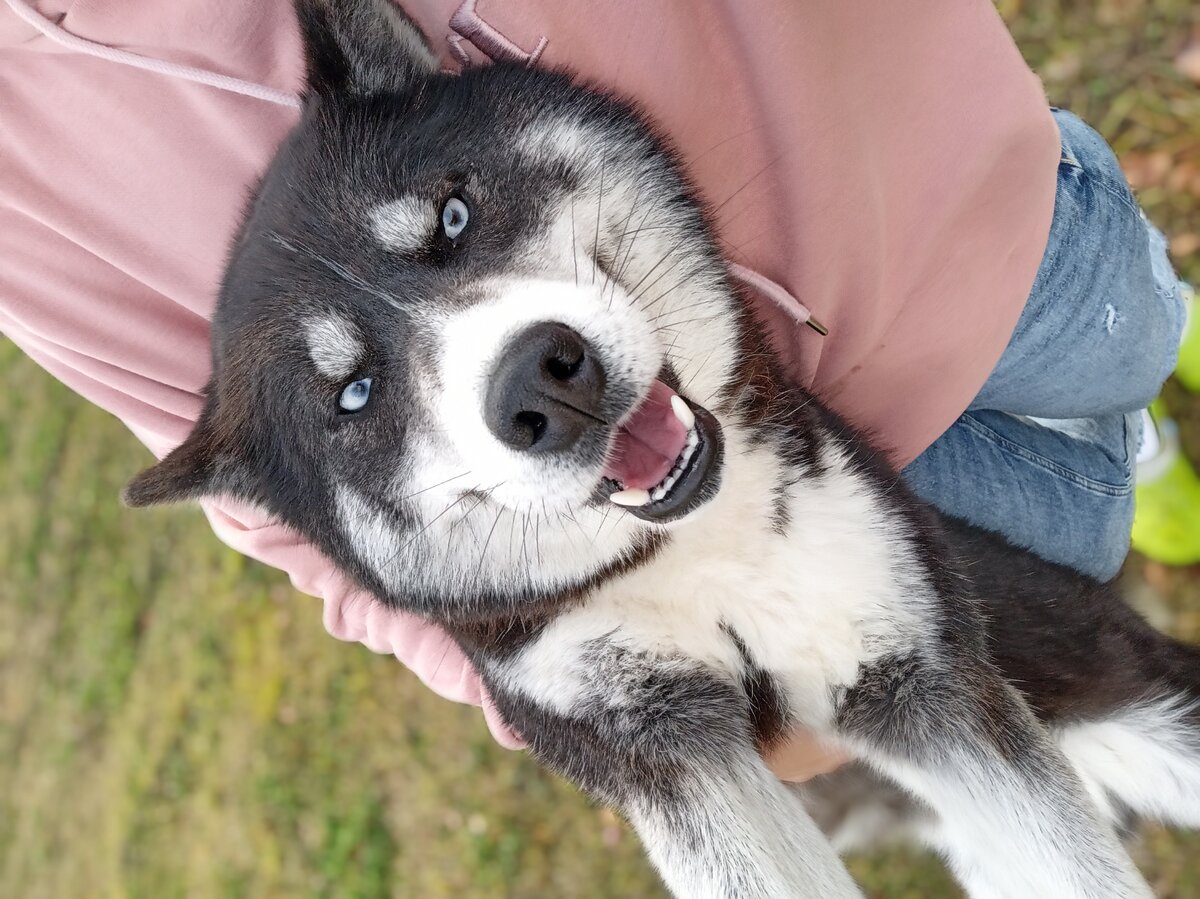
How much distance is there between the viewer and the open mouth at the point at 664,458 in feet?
6.14

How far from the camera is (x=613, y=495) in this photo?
1.89 meters

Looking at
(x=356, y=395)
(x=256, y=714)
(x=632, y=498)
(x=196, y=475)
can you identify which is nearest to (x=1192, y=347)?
(x=632, y=498)

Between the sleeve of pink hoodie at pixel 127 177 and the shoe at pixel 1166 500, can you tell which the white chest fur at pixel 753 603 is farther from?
the shoe at pixel 1166 500

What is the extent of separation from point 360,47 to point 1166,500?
3199 mm

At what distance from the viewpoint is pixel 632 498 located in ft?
6.22

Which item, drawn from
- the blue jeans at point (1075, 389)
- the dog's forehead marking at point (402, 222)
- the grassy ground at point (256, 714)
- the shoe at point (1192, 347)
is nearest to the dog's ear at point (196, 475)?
the dog's forehead marking at point (402, 222)

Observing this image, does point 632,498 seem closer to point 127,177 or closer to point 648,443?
point 648,443

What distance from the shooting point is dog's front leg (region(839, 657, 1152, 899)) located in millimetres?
1985

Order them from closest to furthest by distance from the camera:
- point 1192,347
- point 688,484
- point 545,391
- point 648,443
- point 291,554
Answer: point 545,391
point 688,484
point 648,443
point 291,554
point 1192,347

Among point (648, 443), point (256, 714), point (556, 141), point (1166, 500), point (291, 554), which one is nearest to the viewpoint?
point (648, 443)

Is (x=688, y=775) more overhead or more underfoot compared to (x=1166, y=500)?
more underfoot

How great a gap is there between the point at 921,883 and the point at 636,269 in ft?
9.76

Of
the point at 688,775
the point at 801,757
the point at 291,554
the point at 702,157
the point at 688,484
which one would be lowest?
the point at 291,554

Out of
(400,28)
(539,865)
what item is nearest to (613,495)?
(400,28)
